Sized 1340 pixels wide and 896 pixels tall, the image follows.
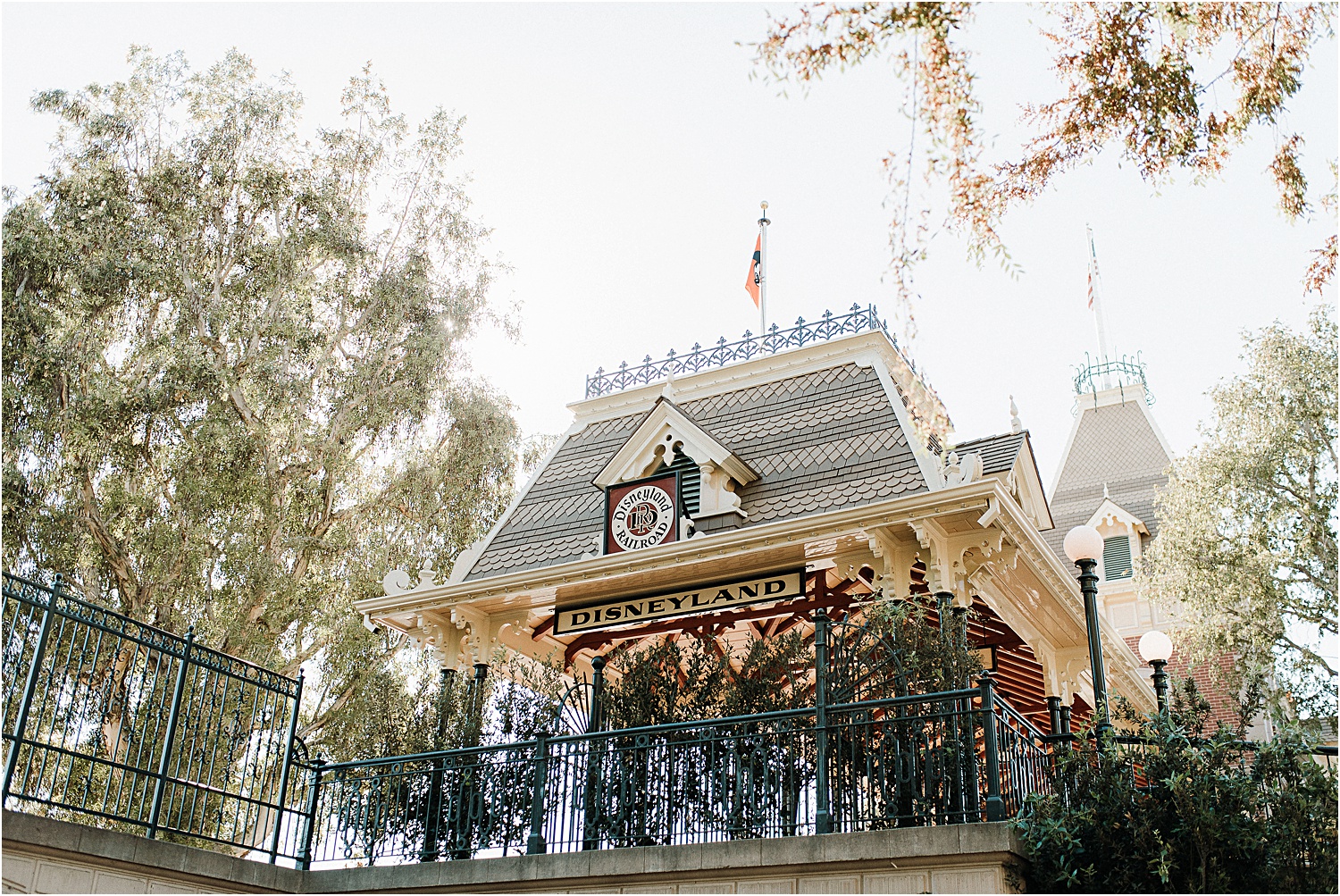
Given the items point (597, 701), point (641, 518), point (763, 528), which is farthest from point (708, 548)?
point (597, 701)

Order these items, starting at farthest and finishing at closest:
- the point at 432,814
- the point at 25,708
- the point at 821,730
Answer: the point at 432,814, the point at 821,730, the point at 25,708

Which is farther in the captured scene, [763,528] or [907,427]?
[907,427]

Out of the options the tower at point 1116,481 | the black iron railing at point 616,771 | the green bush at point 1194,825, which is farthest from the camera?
the tower at point 1116,481

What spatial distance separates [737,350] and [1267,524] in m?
10.9

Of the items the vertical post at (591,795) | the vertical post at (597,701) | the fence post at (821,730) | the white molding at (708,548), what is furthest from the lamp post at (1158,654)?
the vertical post at (591,795)

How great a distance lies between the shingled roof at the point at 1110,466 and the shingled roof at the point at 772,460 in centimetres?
1537

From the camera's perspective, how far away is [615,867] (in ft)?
28.6

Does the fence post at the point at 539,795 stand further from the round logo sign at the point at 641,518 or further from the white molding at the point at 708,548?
the round logo sign at the point at 641,518

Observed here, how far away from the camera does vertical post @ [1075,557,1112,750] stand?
8445mm

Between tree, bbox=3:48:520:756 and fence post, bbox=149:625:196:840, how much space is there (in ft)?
31.0

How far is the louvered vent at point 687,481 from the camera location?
43.3 feet

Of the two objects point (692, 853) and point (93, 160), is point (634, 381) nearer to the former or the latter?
point (692, 853)

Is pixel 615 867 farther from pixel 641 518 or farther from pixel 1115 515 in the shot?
pixel 1115 515

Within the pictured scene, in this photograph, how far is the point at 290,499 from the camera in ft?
65.3
